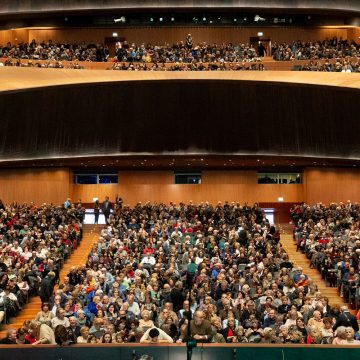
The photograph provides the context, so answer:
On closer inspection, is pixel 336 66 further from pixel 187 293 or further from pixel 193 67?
pixel 187 293

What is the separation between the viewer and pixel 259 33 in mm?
35094

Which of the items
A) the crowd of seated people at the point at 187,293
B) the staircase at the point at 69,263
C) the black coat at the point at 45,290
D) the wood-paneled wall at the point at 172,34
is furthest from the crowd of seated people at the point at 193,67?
the black coat at the point at 45,290

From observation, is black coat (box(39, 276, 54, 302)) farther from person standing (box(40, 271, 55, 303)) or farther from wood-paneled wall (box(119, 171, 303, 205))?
wood-paneled wall (box(119, 171, 303, 205))

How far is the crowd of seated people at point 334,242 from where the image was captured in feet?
55.6

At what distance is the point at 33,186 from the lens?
1176 inches

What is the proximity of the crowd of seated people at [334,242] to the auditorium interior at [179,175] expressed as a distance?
0.07 m

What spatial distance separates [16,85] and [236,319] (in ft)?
53.4

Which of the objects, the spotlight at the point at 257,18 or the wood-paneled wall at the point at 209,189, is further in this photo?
the spotlight at the point at 257,18

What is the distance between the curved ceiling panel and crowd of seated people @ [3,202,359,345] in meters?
5.14

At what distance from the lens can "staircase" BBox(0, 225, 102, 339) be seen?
1566 centimetres

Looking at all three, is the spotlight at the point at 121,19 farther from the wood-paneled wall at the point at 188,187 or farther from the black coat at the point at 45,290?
the black coat at the point at 45,290

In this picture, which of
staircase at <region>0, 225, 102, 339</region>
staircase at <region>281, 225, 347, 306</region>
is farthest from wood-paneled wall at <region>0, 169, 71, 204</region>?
staircase at <region>281, 225, 347, 306</region>

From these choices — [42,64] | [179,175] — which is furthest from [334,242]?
[42,64]

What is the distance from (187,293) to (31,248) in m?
6.16
